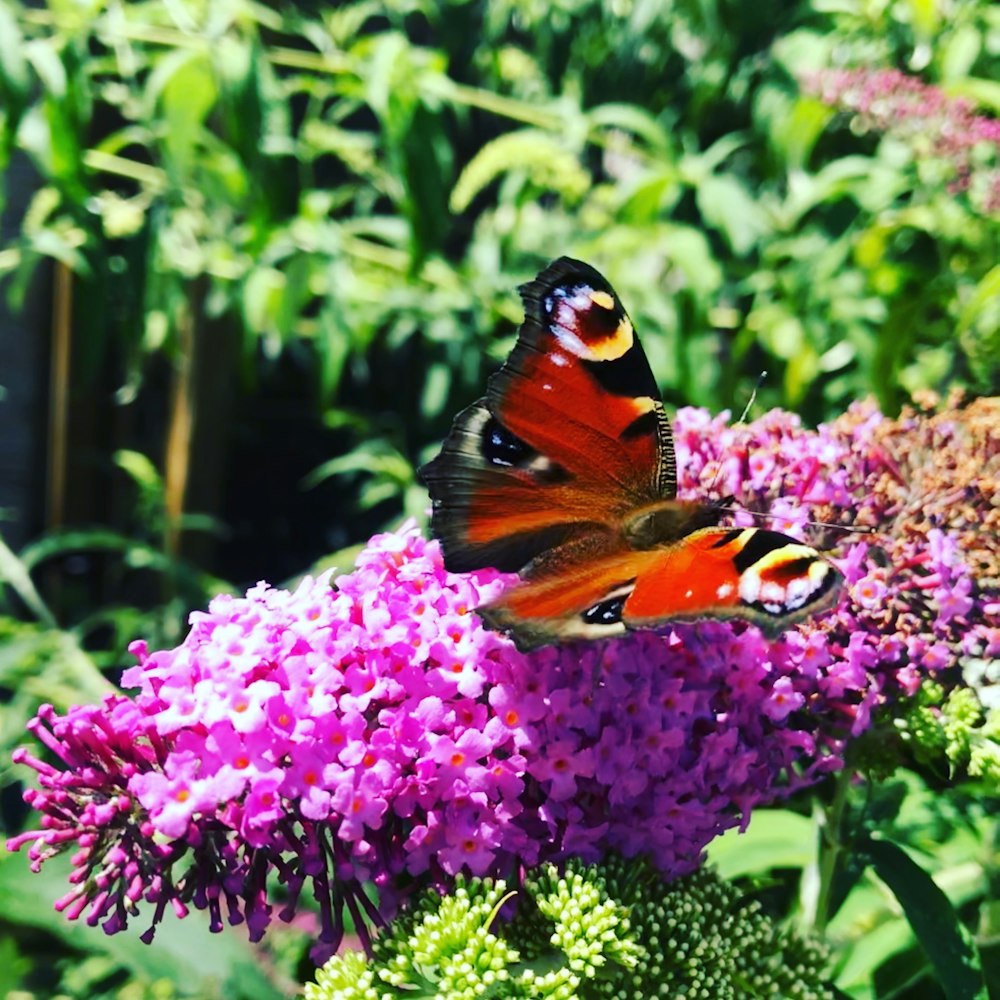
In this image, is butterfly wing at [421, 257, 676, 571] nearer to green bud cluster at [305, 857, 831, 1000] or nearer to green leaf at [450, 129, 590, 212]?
green bud cluster at [305, 857, 831, 1000]

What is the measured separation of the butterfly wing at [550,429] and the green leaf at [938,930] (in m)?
0.46

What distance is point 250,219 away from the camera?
7.27 feet

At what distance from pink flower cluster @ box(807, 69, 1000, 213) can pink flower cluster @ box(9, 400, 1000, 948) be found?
0.94 metres

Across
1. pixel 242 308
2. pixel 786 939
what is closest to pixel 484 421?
pixel 786 939

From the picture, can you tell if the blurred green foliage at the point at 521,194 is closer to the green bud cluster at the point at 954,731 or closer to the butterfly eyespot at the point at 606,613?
the green bud cluster at the point at 954,731

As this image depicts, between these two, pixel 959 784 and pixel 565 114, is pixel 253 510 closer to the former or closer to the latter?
pixel 565 114

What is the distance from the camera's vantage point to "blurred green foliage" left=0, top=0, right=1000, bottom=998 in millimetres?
1870

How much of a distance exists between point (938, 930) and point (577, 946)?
445mm

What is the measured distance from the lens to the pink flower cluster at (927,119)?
1.85 metres

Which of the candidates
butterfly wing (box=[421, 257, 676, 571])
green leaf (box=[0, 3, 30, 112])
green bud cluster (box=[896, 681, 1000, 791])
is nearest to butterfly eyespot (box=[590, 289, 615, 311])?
butterfly wing (box=[421, 257, 676, 571])

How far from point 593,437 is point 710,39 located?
1770 millimetres

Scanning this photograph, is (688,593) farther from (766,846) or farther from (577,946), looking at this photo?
(766,846)

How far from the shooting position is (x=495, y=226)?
3.10m

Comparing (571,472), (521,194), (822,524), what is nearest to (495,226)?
(521,194)
